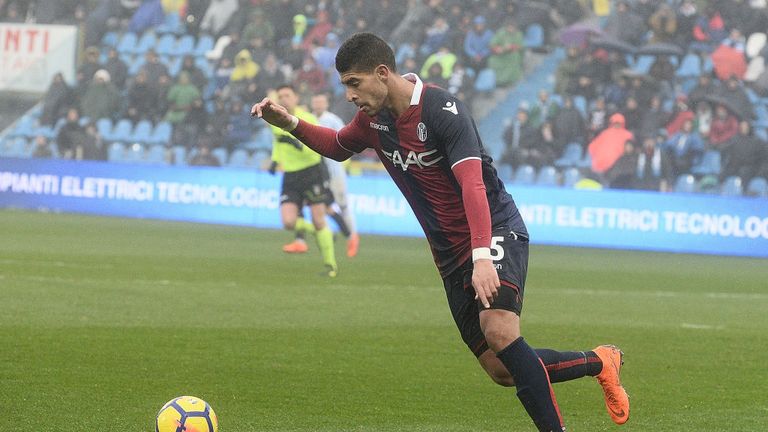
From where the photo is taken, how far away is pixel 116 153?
2480 centimetres

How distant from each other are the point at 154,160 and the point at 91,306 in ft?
46.6

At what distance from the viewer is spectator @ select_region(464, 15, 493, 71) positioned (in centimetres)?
2386

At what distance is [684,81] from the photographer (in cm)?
2233

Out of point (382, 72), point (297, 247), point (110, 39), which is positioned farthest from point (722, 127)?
point (382, 72)

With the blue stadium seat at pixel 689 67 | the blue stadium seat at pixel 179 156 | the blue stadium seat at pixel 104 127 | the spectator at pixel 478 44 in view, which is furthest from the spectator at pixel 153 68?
the blue stadium seat at pixel 689 67

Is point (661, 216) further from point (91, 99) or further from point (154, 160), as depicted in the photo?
point (91, 99)

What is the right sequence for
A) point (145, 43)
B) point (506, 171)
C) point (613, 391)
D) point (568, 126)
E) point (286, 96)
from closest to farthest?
point (613, 391), point (286, 96), point (568, 126), point (506, 171), point (145, 43)

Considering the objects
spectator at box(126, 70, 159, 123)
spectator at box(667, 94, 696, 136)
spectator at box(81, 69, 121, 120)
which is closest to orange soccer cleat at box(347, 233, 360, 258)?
spectator at box(667, 94, 696, 136)

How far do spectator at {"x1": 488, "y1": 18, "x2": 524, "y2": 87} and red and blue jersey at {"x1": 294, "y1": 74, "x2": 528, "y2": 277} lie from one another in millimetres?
18470

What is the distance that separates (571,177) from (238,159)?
6.57 metres

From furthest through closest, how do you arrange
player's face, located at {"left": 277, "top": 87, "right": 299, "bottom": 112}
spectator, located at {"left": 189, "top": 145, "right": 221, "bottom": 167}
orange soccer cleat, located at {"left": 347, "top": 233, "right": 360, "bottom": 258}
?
spectator, located at {"left": 189, "top": 145, "right": 221, "bottom": 167} → orange soccer cleat, located at {"left": 347, "top": 233, "right": 360, "bottom": 258} → player's face, located at {"left": 277, "top": 87, "right": 299, "bottom": 112}

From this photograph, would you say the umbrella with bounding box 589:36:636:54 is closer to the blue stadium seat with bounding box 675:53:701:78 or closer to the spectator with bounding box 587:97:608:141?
the blue stadium seat with bounding box 675:53:701:78

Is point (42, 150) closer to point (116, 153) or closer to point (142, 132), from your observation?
point (116, 153)

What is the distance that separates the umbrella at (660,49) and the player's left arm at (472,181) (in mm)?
18170
